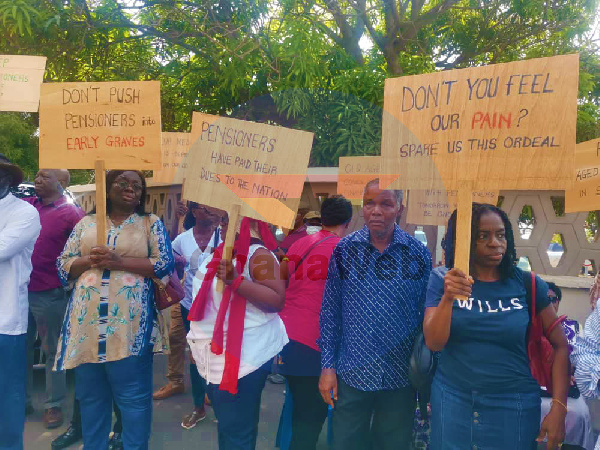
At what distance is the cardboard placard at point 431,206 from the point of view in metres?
4.21

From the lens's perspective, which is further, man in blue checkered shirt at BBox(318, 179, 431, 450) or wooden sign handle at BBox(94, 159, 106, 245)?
wooden sign handle at BBox(94, 159, 106, 245)

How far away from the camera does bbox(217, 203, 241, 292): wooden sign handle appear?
→ 2.47 m

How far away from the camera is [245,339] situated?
8.32 ft

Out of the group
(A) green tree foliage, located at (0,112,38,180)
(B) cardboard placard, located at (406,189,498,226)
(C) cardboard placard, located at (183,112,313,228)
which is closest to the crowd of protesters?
(C) cardboard placard, located at (183,112,313,228)

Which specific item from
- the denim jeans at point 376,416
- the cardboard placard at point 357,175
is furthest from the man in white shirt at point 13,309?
the cardboard placard at point 357,175

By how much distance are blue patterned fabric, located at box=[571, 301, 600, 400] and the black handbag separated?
574 mm

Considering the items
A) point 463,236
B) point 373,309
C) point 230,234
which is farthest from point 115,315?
point 463,236

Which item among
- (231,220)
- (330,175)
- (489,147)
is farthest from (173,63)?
(489,147)

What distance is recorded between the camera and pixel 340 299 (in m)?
2.53

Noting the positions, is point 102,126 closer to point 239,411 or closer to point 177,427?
point 239,411

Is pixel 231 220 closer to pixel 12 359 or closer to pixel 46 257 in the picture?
Result: pixel 12 359

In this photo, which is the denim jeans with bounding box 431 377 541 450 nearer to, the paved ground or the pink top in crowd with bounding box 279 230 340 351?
the pink top in crowd with bounding box 279 230 340 351

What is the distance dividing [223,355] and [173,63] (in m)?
8.22

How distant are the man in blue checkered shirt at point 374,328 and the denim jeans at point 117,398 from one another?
1.08 metres
